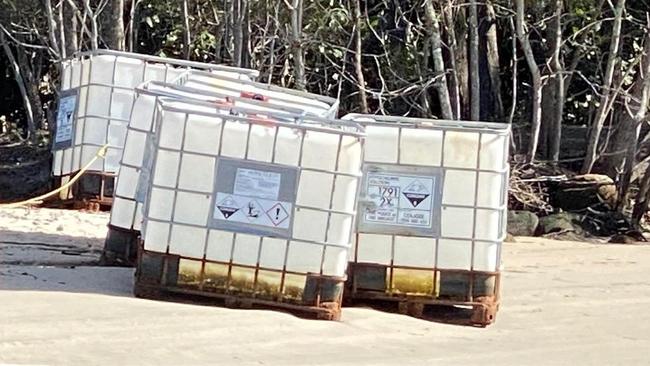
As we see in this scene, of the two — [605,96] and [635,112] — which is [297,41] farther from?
[635,112]

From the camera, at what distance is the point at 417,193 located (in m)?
9.29

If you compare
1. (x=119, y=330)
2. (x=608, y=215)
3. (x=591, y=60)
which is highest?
(x=591, y=60)

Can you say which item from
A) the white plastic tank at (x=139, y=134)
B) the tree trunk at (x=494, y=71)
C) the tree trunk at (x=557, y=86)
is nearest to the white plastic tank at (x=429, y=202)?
the white plastic tank at (x=139, y=134)

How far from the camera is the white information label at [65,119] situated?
14000mm

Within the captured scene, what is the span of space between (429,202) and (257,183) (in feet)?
4.57

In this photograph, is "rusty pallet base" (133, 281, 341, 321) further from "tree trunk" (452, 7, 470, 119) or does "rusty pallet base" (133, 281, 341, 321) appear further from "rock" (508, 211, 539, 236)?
"tree trunk" (452, 7, 470, 119)

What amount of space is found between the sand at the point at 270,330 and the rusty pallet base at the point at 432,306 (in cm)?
12

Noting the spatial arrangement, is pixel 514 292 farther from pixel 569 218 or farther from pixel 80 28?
pixel 80 28

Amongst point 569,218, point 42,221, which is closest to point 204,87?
point 42,221

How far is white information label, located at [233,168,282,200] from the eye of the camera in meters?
8.74

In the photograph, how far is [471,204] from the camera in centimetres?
923

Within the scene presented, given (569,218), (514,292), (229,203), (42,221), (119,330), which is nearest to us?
(119,330)

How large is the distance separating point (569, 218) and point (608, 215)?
0.63 metres

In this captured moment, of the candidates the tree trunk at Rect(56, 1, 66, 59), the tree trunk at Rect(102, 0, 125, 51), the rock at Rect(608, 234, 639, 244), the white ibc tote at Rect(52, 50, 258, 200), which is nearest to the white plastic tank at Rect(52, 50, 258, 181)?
the white ibc tote at Rect(52, 50, 258, 200)
